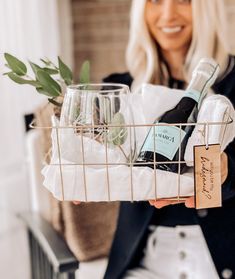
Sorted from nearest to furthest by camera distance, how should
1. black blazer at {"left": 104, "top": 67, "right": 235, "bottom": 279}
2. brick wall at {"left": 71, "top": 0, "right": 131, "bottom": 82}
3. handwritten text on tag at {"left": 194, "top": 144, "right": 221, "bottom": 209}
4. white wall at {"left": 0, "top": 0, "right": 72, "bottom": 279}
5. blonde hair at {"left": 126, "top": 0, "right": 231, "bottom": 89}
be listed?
handwritten text on tag at {"left": 194, "top": 144, "right": 221, "bottom": 209} → black blazer at {"left": 104, "top": 67, "right": 235, "bottom": 279} → blonde hair at {"left": 126, "top": 0, "right": 231, "bottom": 89} → white wall at {"left": 0, "top": 0, "right": 72, "bottom": 279} → brick wall at {"left": 71, "top": 0, "right": 131, "bottom": 82}

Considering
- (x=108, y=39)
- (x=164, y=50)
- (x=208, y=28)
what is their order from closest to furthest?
(x=208, y=28), (x=164, y=50), (x=108, y=39)

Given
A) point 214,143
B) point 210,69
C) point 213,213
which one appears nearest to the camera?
point 214,143

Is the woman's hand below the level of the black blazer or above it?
above

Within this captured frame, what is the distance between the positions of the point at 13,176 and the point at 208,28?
0.80 meters

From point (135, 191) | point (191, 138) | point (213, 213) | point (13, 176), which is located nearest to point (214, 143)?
point (191, 138)

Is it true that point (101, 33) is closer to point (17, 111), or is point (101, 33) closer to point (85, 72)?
point (17, 111)

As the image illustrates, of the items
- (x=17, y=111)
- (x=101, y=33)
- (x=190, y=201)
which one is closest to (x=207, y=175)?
(x=190, y=201)

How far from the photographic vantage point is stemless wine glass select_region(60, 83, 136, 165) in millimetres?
Result: 869

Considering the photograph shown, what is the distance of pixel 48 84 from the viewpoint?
0.90 meters

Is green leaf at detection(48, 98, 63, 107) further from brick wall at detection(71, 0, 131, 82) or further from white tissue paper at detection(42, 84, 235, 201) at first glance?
brick wall at detection(71, 0, 131, 82)

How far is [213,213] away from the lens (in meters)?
1.16

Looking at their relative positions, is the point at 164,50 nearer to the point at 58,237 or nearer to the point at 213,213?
the point at 213,213

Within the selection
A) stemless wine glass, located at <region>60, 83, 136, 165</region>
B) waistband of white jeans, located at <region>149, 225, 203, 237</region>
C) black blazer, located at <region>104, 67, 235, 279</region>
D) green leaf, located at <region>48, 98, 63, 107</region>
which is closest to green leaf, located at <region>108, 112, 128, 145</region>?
stemless wine glass, located at <region>60, 83, 136, 165</region>

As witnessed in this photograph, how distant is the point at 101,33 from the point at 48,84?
109 centimetres
